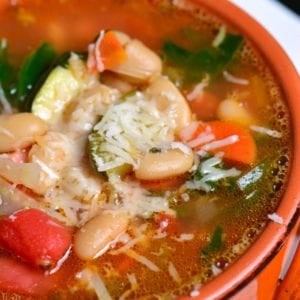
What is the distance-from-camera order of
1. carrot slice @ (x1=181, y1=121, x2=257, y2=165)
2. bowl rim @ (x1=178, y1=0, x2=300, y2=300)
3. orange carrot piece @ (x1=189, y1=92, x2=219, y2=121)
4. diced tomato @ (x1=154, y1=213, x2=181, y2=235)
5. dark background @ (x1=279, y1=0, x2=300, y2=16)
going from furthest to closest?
dark background @ (x1=279, y1=0, x2=300, y2=16), orange carrot piece @ (x1=189, y1=92, x2=219, y2=121), carrot slice @ (x1=181, y1=121, x2=257, y2=165), diced tomato @ (x1=154, y1=213, x2=181, y2=235), bowl rim @ (x1=178, y1=0, x2=300, y2=300)

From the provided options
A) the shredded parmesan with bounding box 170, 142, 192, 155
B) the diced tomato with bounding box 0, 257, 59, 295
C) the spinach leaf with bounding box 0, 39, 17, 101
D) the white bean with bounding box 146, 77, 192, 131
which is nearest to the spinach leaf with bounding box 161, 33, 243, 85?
the white bean with bounding box 146, 77, 192, 131

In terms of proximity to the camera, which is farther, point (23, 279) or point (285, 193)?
point (285, 193)

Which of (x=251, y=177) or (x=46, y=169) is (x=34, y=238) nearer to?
(x=46, y=169)

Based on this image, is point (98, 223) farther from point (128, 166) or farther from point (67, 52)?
point (67, 52)

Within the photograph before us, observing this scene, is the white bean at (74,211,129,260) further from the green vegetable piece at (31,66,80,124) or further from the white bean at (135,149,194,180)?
the green vegetable piece at (31,66,80,124)

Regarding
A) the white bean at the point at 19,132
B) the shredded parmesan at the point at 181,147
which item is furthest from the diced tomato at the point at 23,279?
the shredded parmesan at the point at 181,147

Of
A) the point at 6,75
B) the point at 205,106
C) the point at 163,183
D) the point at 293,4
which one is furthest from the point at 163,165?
the point at 293,4

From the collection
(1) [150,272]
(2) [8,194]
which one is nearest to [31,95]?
(2) [8,194]
